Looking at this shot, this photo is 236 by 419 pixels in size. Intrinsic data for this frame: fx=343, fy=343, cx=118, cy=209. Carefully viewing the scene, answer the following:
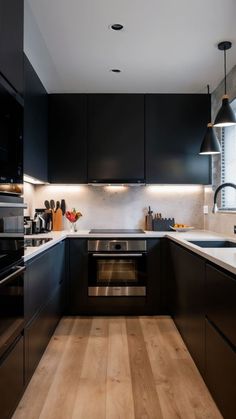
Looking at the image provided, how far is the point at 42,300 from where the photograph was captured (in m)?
2.51

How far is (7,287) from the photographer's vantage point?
1.61 m

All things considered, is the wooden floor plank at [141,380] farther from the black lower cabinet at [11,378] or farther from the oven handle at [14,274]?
the oven handle at [14,274]

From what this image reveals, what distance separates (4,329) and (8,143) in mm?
877

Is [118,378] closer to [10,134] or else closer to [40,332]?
A: [40,332]

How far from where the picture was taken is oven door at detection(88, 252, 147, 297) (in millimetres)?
3525

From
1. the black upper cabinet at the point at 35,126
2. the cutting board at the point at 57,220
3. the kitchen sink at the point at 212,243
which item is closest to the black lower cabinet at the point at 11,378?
the black upper cabinet at the point at 35,126

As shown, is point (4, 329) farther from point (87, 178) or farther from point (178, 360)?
point (87, 178)

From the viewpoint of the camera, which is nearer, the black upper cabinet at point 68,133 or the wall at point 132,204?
the black upper cabinet at point 68,133

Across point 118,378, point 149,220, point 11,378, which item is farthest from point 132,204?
point 11,378

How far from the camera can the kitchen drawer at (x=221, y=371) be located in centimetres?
160

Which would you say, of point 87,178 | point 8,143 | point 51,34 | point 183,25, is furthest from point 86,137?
point 8,143

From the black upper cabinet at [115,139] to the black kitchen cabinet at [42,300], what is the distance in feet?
3.39

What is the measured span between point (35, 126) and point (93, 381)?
213cm

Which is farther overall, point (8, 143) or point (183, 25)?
point (183, 25)
